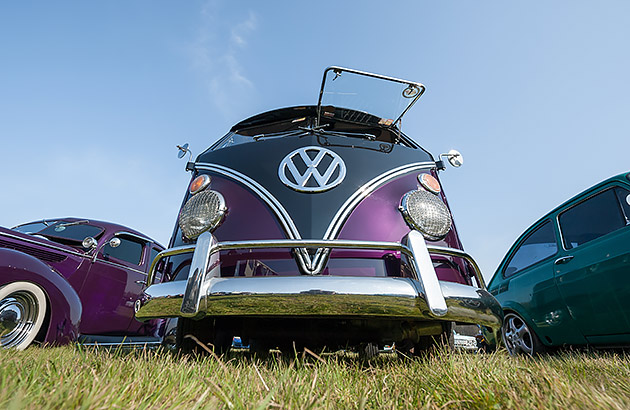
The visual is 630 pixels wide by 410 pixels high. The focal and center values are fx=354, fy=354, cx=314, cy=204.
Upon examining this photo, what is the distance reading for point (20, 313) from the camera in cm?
290

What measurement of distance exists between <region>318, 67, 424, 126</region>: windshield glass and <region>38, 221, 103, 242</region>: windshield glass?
11.6 feet

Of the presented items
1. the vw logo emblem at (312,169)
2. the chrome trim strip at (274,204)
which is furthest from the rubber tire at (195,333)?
the vw logo emblem at (312,169)

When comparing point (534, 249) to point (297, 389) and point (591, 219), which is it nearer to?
point (591, 219)

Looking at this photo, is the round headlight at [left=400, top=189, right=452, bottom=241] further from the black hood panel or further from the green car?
the green car

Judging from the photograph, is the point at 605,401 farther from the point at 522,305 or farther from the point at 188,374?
the point at 522,305

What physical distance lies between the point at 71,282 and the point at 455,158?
413cm

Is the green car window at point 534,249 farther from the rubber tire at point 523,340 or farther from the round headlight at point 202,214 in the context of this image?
the round headlight at point 202,214

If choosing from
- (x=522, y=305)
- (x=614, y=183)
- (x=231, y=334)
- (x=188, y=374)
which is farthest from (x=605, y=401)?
(x=522, y=305)

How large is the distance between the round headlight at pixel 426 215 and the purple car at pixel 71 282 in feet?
6.83

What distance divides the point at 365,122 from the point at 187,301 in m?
2.02

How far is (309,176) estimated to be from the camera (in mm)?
2111

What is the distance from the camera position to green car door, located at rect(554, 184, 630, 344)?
265 centimetres

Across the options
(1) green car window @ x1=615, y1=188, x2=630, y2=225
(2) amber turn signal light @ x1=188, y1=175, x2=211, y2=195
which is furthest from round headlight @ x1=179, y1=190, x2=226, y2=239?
(1) green car window @ x1=615, y1=188, x2=630, y2=225

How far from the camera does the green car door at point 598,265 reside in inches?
104
